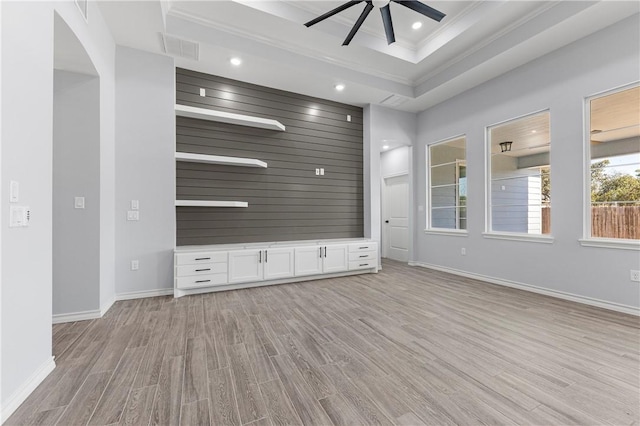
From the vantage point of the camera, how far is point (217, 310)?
3.17m

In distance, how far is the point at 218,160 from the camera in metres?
4.06

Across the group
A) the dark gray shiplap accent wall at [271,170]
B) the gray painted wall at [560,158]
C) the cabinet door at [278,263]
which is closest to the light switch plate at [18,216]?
the dark gray shiplap accent wall at [271,170]

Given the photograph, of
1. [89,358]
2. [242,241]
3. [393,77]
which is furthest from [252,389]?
[393,77]

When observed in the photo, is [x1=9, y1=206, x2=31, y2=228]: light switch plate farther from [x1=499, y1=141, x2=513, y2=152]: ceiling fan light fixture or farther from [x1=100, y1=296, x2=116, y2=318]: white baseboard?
[x1=499, y1=141, x2=513, y2=152]: ceiling fan light fixture

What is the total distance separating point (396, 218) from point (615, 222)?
13.3 ft

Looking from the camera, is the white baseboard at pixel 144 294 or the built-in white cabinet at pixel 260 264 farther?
the built-in white cabinet at pixel 260 264

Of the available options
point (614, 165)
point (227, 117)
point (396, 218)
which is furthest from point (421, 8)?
point (396, 218)

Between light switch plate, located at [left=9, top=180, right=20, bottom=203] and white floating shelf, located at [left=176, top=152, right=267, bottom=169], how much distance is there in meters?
2.29

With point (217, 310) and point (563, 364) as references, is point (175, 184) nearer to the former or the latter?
point (217, 310)

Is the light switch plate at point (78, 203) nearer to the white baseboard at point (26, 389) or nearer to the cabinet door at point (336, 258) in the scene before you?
the white baseboard at point (26, 389)

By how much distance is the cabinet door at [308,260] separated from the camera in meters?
4.43

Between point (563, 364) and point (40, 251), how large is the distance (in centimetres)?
378

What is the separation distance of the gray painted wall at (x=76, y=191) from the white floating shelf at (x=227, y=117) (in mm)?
1078

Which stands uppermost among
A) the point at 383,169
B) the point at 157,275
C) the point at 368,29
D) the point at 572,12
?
the point at 368,29
